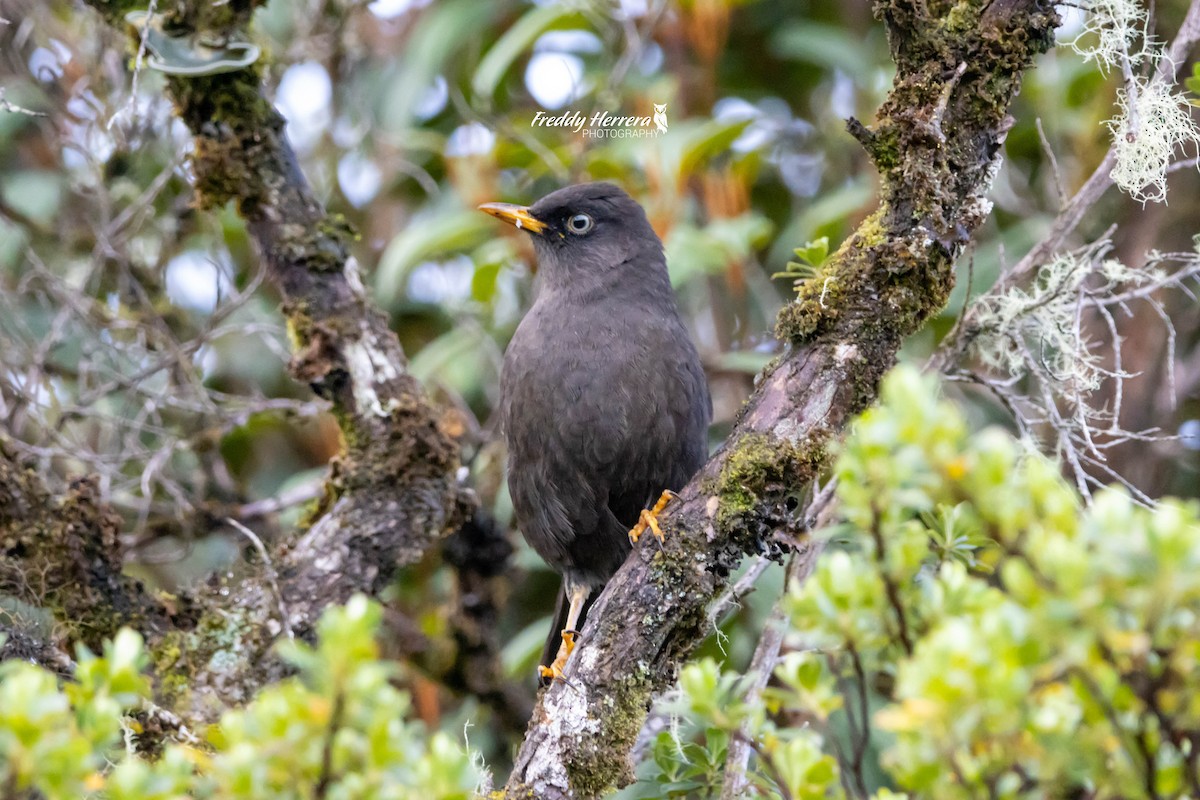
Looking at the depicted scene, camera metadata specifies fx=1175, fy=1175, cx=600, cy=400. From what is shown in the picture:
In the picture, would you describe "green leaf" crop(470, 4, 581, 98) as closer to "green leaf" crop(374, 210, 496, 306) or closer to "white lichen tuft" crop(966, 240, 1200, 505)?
"green leaf" crop(374, 210, 496, 306)

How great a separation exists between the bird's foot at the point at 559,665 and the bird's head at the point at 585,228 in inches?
59.1

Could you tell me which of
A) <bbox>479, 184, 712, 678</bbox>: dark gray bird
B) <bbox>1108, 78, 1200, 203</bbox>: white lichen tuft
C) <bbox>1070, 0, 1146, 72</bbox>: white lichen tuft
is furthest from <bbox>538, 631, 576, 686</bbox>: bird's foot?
<bbox>1070, 0, 1146, 72</bbox>: white lichen tuft

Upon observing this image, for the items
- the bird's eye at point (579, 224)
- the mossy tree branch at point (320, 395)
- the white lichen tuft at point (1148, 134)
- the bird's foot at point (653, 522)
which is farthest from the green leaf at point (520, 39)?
the white lichen tuft at point (1148, 134)

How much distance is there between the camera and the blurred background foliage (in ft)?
17.3

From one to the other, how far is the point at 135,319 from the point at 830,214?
3346 millimetres

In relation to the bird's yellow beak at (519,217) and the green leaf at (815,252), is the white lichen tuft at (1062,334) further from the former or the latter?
the bird's yellow beak at (519,217)

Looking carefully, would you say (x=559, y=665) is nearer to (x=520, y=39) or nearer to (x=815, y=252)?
(x=815, y=252)

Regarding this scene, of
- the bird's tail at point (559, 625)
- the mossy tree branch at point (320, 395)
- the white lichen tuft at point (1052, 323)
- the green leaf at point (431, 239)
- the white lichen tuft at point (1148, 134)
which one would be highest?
the white lichen tuft at point (1148, 134)

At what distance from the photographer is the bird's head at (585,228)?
16.3ft

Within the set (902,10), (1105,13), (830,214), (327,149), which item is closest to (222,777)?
(902,10)

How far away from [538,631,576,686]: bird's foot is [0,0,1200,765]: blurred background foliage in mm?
929

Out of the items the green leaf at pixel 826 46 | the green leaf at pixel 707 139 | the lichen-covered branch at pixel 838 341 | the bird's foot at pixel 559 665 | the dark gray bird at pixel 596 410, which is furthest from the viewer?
the green leaf at pixel 826 46

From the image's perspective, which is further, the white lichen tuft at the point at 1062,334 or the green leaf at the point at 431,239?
the green leaf at the point at 431,239

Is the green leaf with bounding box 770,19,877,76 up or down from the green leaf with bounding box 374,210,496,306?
up
